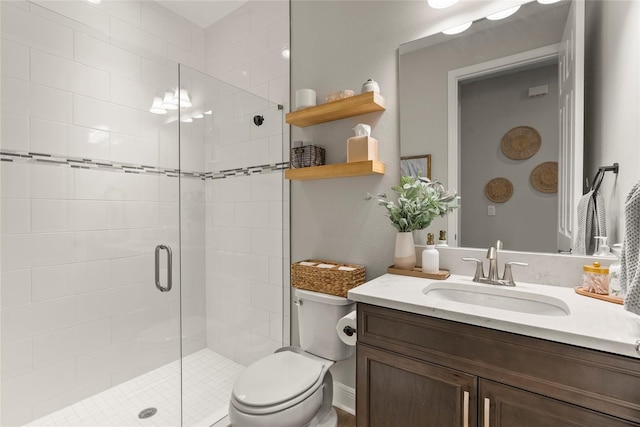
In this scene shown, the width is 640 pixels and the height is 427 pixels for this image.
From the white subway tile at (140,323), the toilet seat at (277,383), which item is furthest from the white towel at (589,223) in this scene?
the white subway tile at (140,323)

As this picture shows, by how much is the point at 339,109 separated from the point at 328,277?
2.98 ft

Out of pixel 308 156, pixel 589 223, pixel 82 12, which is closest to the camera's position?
pixel 589 223

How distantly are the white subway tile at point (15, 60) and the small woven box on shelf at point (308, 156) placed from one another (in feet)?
5.04

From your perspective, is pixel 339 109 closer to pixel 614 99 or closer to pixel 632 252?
pixel 614 99

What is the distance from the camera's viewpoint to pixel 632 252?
0.84 meters

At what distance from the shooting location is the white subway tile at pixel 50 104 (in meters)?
1.70

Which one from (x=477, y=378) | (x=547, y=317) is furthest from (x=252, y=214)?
(x=547, y=317)

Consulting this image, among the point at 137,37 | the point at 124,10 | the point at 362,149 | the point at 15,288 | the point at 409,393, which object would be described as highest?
the point at 124,10

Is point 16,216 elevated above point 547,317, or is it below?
above

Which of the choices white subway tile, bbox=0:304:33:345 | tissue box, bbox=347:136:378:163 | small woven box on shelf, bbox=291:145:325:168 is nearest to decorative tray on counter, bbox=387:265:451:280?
tissue box, bbox=347:136:378:163

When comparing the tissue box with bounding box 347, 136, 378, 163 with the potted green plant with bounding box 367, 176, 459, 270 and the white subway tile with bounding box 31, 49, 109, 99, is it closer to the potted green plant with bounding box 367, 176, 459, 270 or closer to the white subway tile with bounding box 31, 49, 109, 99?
the potted green plant with bounding box 367, 176, 459, 270

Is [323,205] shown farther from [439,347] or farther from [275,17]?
[275,17]

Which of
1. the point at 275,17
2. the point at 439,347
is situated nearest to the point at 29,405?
the point at 439,347

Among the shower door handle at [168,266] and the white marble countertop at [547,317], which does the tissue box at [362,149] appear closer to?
the white marble countertop at [547,317]
